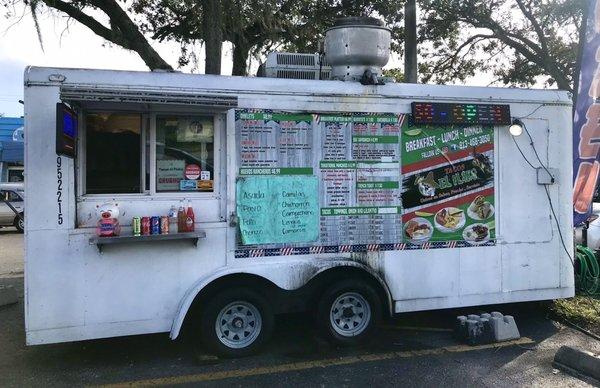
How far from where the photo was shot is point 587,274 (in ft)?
23.6

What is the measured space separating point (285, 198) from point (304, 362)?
62.2 inches

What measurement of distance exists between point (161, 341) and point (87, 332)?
1.07m

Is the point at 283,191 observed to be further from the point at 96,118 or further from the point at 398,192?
the point at 96,118

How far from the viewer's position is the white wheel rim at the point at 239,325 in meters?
5.00

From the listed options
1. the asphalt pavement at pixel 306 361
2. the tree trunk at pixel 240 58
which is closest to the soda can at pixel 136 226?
the asphalt pavement at pixel 306 361

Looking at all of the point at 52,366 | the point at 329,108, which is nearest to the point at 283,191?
the point at 329,108

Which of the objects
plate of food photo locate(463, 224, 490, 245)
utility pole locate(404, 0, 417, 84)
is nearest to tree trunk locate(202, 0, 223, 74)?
utility pole locate(404, 0, 417, 84)

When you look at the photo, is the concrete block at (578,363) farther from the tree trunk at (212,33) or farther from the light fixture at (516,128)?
the tree trunk at (212,33)

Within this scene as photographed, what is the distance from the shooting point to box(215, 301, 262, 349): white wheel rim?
4996 mm

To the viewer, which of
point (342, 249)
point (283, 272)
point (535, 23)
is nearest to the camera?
point (283, 272)

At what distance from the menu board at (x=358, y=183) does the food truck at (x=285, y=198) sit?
15mm

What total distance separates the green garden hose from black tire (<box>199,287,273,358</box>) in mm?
4651

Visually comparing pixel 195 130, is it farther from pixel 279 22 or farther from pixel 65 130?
pixel 279 22

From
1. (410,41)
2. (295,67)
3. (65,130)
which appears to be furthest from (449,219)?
(410,41)
